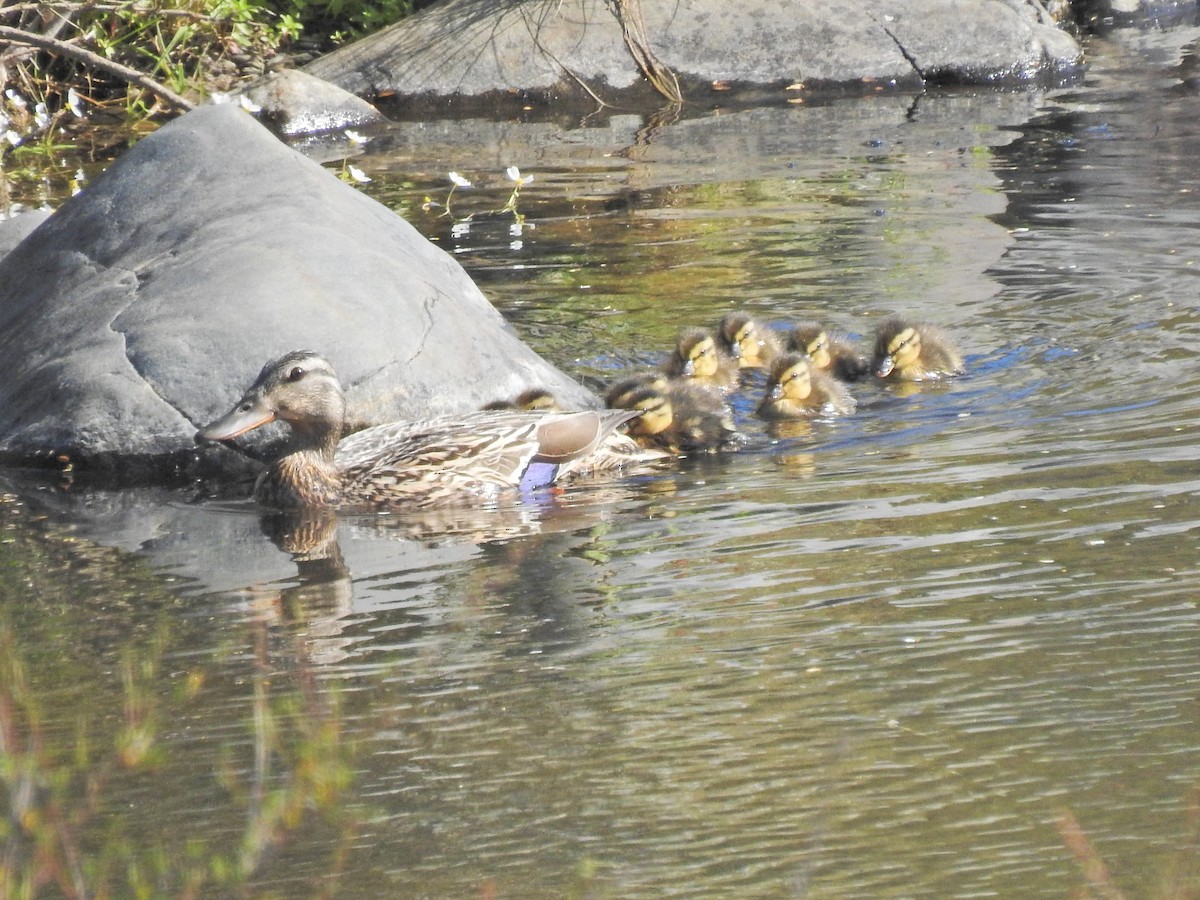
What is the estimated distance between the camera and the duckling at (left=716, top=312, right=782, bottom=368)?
24.6 feet

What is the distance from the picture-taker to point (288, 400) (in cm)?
612

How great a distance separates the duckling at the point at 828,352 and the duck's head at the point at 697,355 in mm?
360

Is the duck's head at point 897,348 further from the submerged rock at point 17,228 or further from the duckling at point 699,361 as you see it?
the submerged rock at point 17,228

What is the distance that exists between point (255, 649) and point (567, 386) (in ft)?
9.60

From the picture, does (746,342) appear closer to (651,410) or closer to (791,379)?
(791,379)

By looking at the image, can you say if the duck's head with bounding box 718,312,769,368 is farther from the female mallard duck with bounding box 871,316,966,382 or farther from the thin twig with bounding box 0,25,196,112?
the thin twig with bounding box 0,25,196,112

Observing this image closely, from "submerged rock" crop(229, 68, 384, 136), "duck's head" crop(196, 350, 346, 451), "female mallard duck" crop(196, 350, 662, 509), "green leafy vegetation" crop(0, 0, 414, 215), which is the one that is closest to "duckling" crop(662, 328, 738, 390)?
"female mallard duck" crop(196, 350, 662, 509)

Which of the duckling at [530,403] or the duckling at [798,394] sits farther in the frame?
the duckling at [530,403]

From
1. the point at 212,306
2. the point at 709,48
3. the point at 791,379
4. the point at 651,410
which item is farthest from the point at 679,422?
the point at 709,48

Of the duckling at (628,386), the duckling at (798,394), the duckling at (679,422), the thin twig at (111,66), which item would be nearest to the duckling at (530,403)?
the duckling at (628,386)

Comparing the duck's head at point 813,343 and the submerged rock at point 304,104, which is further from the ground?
the submerged rock at point 304,104

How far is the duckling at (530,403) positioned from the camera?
6.92 m

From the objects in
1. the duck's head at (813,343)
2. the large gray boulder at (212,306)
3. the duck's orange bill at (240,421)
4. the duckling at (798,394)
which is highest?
the large gray boulder at (212,306)

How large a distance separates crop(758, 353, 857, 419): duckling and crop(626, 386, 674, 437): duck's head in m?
0.48
